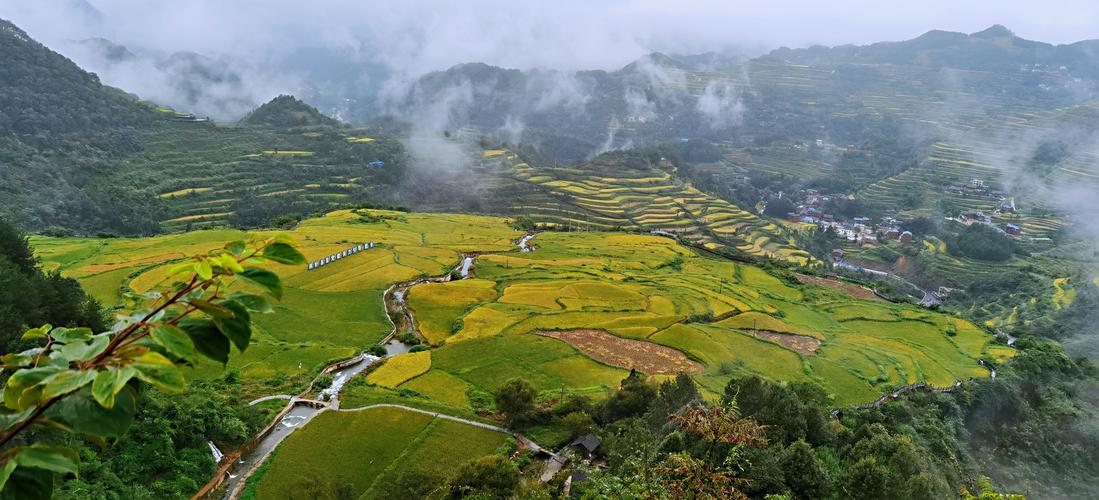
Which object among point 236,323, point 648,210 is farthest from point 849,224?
point 236,323

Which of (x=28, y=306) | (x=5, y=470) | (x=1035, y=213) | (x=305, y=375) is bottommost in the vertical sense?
(x=1035, y=213)

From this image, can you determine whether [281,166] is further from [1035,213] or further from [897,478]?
[1035,213]

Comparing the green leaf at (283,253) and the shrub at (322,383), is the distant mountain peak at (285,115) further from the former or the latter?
the green leaf at (283,253)

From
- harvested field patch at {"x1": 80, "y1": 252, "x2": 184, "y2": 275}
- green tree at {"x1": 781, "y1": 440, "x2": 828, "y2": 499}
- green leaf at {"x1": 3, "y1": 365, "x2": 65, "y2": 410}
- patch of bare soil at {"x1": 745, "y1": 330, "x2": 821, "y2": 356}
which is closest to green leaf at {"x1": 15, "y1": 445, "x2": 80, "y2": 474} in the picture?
green leaf at {"x1": 3, "y1": 365, "x2": 65, "y2": 410}

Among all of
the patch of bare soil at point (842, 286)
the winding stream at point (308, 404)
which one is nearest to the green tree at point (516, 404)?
the winding stream at point (308, 404)

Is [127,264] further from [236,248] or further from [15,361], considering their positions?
[236,248]

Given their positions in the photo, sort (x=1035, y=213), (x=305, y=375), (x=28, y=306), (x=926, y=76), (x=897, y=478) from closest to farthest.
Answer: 1. (x=897, y=478)
2. (x=28, y=306)
3. (x=305, y=375)
4. (x=1035, y=213)
5. (x=926, y=76)

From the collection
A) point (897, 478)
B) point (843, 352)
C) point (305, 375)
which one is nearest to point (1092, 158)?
point (843, 352)
